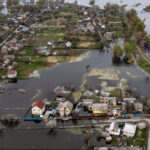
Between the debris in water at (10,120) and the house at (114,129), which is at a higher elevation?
the house at (114,129)

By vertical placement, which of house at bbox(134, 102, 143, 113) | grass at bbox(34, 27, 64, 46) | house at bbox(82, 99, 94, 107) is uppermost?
grass at bbox(34, 27, 64, 46)

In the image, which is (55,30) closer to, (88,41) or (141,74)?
(88,41)

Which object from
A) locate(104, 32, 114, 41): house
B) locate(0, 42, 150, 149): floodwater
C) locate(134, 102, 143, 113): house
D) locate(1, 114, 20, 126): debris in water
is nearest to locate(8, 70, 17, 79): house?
locate(0, 42, 150, 149): floodwater

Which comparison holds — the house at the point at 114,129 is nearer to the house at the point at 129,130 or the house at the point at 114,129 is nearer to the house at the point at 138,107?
the house at the point at 129,130

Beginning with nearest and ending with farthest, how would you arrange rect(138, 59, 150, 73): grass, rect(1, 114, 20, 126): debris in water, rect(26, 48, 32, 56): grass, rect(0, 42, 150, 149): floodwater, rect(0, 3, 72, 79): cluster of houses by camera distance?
rect(0, 42, 150, 149): floodwater < rect(1, 114, 20, 126): debris in water < rect(138, 59, 150, 73): grass < rect(0, 3, 72, 79): cluster of houses < rect(26, 48, 32, 56): grass

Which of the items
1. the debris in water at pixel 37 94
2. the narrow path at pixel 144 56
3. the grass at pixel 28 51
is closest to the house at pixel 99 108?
the debris in water at pixel 37 94

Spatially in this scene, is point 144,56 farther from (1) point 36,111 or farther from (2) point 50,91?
(1) point 36,111

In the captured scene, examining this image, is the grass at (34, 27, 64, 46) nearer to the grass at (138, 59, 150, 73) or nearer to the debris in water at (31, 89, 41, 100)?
the debris in water at (31, 89, 41, 100)

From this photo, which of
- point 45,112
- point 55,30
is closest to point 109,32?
point 55,30
